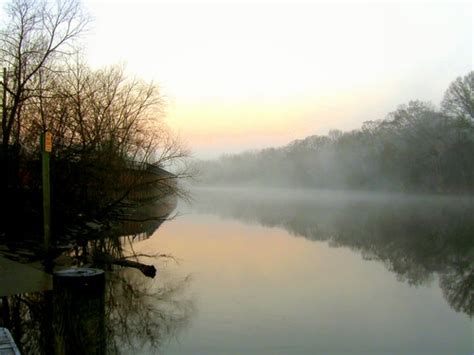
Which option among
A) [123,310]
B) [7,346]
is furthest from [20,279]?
[7,346]

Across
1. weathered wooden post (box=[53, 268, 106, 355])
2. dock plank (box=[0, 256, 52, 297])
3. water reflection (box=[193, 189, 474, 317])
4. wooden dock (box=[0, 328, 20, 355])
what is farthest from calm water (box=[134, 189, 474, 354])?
wooden dock (box=[0, 328, 20, 355])

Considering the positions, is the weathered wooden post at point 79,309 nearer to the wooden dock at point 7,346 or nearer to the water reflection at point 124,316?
the wooden dock at point 7,346

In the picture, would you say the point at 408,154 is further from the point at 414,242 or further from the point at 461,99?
the point at 414,242

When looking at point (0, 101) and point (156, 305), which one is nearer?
point (156, 305)

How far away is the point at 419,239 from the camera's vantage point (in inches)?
999

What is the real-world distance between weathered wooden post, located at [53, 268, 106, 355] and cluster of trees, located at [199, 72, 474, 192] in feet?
159

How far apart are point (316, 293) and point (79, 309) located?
9.11 meters

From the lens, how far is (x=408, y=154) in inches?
2987

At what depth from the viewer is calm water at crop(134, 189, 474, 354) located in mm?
9422

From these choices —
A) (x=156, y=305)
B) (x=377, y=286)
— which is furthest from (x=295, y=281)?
(x=156, y=305)

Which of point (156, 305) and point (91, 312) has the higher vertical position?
point (91, 312)

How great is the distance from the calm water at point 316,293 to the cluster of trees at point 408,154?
32762 millimetres

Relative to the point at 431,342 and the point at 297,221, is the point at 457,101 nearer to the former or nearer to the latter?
the point at 297,221

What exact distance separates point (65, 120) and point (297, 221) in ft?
71.8
